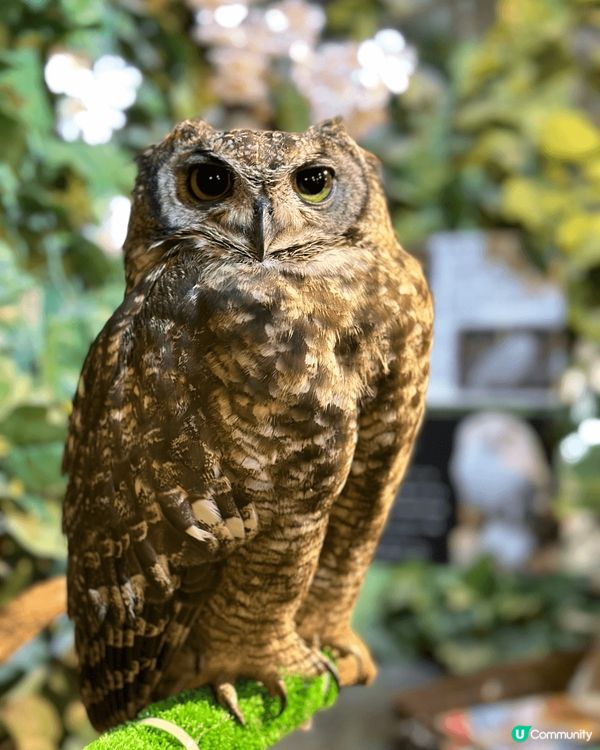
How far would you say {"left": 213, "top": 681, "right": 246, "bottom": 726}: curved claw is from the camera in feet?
2.20

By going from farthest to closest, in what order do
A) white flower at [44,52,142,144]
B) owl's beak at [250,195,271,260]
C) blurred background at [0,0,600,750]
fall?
1. blurred background at [0,0,600,750]
2. white flower at [44,52,142,144]
3. owl's beak at [250,195,271,260]

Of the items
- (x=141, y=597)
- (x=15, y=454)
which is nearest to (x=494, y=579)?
(x=15, y=454)

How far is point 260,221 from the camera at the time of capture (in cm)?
50

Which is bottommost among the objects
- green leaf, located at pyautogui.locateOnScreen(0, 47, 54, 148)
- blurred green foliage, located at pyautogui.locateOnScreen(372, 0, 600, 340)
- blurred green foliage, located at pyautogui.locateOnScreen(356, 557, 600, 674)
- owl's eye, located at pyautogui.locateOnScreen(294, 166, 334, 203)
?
blurred green foliage, located at pyautogui.locateOnScreen(356, 557, 600, 674)

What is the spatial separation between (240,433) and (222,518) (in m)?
0.08

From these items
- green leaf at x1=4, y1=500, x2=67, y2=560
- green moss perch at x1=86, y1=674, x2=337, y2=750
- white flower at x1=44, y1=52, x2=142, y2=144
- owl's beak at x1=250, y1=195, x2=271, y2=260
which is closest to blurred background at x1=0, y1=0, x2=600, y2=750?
white flower at x1=44, y1=52, x2=142, y2=144

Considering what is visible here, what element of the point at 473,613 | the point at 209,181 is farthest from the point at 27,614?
the point at 473,613

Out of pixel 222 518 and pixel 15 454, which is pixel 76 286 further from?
pixel 222 518

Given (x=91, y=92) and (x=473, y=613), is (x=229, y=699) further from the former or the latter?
(x=473, y=613)

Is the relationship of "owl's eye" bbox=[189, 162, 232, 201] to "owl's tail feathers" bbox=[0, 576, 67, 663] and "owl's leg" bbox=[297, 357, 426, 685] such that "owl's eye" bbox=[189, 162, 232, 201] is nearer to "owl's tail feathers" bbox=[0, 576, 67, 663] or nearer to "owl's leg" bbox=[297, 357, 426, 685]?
"owl's leg" bbox=[297, 357, 426, 685]

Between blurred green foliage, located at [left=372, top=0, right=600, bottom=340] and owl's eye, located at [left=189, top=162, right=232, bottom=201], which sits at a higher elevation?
blurred green foliage, located at [left=372, top=0, right=600, bottom=340]

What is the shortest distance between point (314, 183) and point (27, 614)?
27.8 inches

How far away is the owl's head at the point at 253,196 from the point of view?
50 centimetres

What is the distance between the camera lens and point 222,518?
56cm
